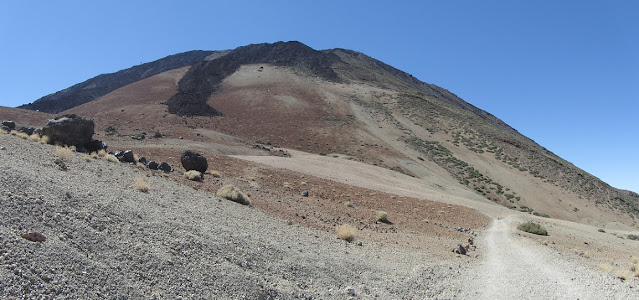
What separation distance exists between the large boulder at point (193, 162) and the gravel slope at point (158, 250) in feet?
17.6

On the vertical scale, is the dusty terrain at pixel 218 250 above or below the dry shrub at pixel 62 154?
below

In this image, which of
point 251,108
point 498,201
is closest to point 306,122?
point 251,108

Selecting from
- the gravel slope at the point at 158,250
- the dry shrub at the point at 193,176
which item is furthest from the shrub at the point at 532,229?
the dry shrub at the point at 193,176

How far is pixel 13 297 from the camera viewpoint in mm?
4305

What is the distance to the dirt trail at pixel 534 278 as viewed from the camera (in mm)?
9422

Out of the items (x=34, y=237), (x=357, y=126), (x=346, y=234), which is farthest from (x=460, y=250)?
(x=357, y=126)

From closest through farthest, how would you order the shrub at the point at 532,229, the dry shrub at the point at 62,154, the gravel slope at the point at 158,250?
1. the gravel slope at the point at 158,250
2. the dry shrub at the point at 62,154
3. the shrub at the point at 532,229

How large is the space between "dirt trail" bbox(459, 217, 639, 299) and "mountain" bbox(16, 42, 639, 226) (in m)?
22.4

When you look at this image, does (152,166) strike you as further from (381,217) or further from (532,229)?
(532,229)

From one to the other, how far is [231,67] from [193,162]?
271ft

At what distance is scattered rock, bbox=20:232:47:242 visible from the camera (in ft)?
18.6

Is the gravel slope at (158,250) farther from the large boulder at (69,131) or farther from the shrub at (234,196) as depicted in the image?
the large boulder at (69,131)

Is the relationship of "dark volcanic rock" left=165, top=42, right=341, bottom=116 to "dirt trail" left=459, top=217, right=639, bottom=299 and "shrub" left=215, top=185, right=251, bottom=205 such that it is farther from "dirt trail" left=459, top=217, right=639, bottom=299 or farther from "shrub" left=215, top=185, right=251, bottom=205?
"dirt trail" left=459, top=217, right=639, bottom=299

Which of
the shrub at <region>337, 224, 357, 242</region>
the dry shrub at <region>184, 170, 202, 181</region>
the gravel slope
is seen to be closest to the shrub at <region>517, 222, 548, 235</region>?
the gravel slope
